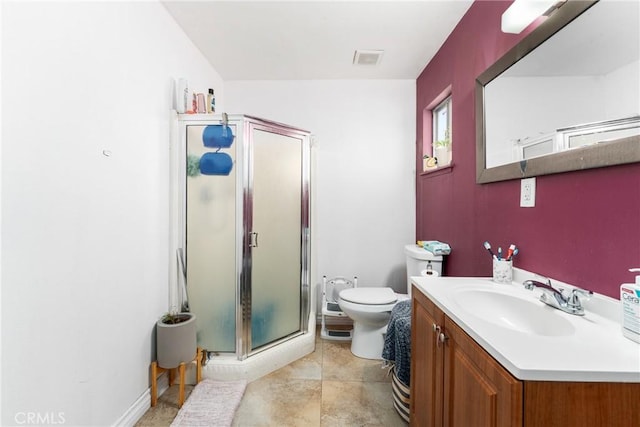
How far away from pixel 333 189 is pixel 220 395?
1871 millimetres

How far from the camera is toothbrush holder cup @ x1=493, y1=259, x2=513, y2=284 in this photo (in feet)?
4.22

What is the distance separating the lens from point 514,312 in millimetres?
1106

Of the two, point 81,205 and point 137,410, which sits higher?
point 81,205

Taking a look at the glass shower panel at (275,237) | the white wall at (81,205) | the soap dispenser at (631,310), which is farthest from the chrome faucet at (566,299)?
the white wall at (81,205)

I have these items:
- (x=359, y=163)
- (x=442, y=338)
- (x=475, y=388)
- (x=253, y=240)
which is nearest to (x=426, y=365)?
(x=442, y=338)

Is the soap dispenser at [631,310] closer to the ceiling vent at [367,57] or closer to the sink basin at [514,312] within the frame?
the sink basin at [514,312]

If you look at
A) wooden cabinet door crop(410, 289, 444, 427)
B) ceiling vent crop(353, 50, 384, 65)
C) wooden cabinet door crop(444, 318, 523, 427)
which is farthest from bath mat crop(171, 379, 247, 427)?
ceiling vent crop(353, 50, 384, 65)

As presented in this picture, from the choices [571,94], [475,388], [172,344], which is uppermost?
[571,94]

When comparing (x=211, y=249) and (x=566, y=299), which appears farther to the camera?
(x=211, y=249)

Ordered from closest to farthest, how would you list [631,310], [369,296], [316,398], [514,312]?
[631,310], [514,312], [316,398], [369,296]

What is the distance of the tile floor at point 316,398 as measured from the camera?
1.54 metres

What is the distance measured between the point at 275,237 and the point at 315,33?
151 cm

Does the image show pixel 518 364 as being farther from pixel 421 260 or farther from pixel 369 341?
pixel 369 341

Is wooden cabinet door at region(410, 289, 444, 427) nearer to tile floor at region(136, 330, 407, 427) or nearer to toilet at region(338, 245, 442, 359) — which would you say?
tile floor at region(136, 330, 407, 427)
